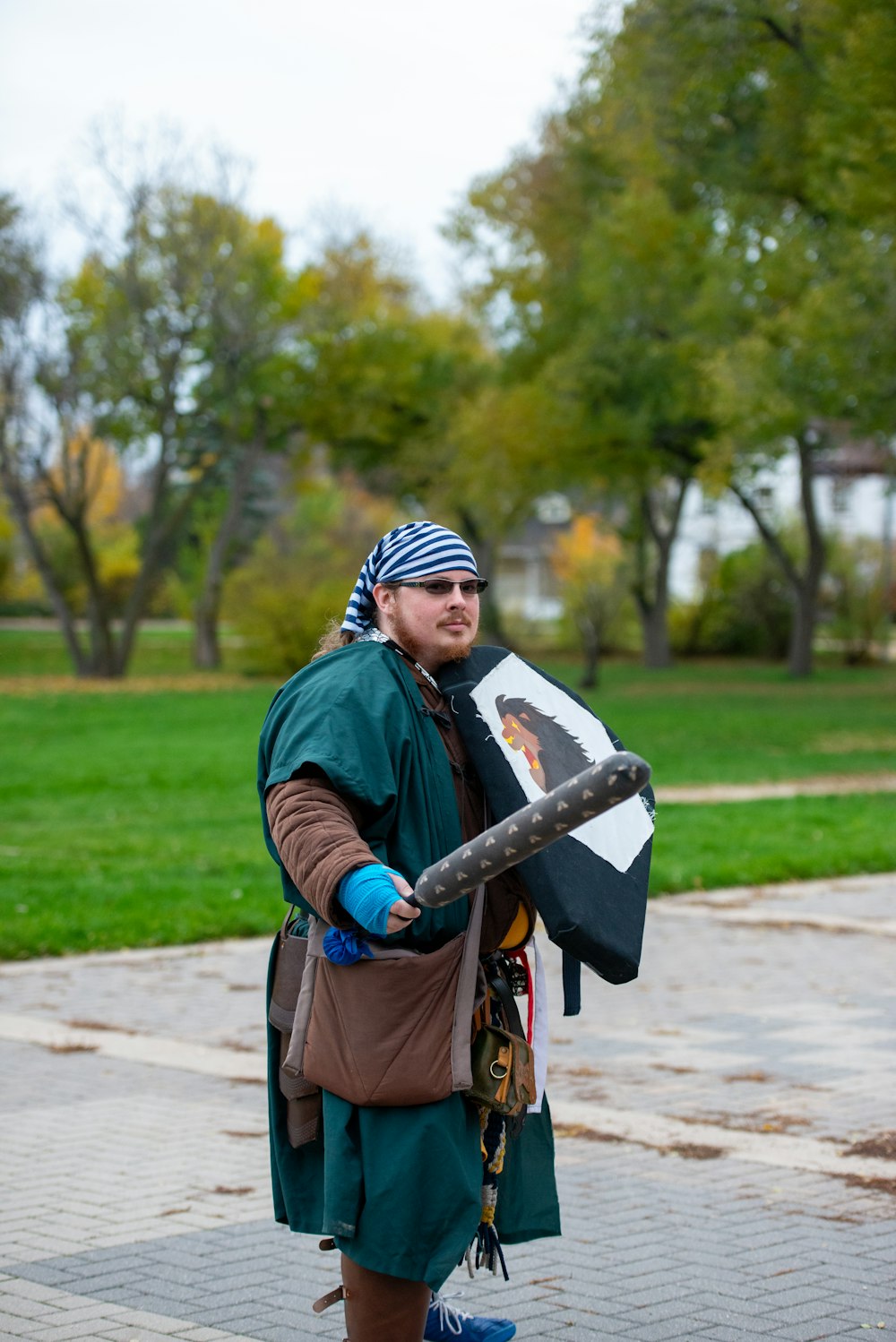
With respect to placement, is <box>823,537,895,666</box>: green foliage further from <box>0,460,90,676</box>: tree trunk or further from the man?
the man

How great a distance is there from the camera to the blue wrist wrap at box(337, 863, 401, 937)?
9.30 ft

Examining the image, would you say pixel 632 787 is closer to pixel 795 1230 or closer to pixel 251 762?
pixel 795 1230

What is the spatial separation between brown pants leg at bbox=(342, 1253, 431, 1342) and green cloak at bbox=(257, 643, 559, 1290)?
0.07 metres

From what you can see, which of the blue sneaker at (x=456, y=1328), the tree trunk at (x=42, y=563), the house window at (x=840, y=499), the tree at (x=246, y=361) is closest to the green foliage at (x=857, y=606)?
the tree at (x=246, y=361)

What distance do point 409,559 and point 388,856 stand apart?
600 mm

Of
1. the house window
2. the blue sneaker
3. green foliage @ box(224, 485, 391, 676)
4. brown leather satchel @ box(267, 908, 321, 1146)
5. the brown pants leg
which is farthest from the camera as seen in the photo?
the house window

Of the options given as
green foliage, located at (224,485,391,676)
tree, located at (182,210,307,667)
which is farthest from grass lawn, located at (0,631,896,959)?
tree, located at (182,210,307,667)

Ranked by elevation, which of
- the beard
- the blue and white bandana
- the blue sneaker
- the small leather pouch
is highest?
the blue and white bandana

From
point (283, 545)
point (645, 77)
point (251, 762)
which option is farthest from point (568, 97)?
point (283, 545)

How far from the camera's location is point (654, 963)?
8797 mm

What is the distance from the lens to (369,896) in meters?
2.85

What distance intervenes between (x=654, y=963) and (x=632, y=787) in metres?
6.58

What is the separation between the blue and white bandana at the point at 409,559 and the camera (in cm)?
330

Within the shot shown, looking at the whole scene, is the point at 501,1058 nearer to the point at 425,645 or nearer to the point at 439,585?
the point at 425,645
